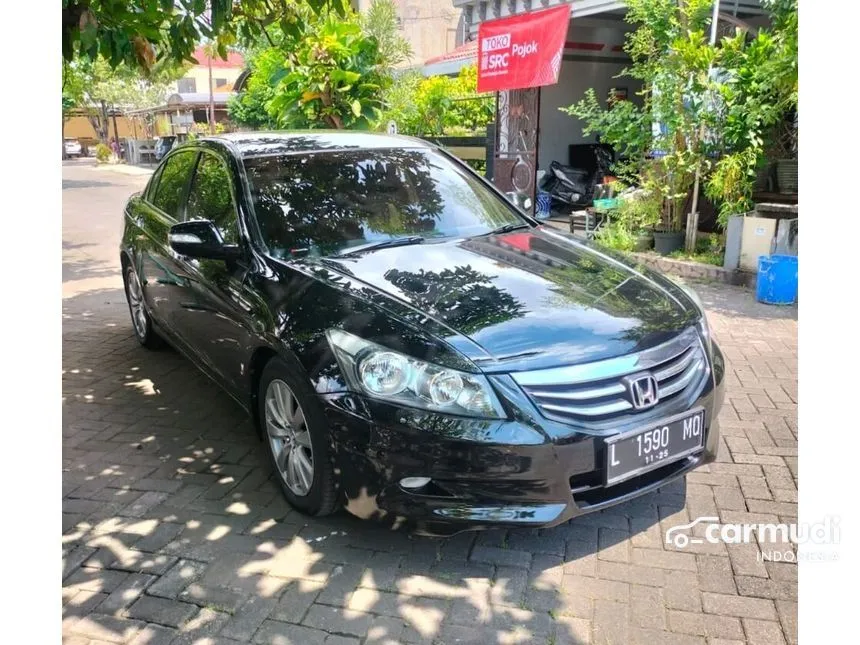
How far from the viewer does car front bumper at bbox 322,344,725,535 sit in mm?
2549

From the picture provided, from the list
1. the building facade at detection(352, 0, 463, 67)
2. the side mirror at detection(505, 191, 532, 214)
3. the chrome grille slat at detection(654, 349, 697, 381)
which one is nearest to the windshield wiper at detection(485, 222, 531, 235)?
the side mirror at detection(505, 191, 532, 214)

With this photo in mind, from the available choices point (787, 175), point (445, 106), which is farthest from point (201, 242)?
point (445, 106)

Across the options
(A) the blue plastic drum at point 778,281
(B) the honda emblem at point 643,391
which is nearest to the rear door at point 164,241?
(B) the honda emblem at point 643,391

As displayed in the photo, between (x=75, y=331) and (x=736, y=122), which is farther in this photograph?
(x=736, y=122)

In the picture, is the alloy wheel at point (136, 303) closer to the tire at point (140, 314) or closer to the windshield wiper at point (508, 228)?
the tire at point (140, 314)

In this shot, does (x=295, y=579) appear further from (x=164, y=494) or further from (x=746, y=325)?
(x=746, y=325)

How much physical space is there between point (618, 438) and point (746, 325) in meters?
3.89

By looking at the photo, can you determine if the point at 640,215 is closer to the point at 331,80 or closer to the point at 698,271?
the point at 698,271

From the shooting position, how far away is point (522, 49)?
11250 mm

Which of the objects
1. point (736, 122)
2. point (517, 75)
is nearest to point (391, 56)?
point (517, 75)

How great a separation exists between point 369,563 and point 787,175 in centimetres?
690

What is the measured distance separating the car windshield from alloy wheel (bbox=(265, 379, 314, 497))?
69 cm

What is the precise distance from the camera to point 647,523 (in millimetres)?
3131

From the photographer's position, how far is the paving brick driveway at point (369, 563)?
8.34 feet
